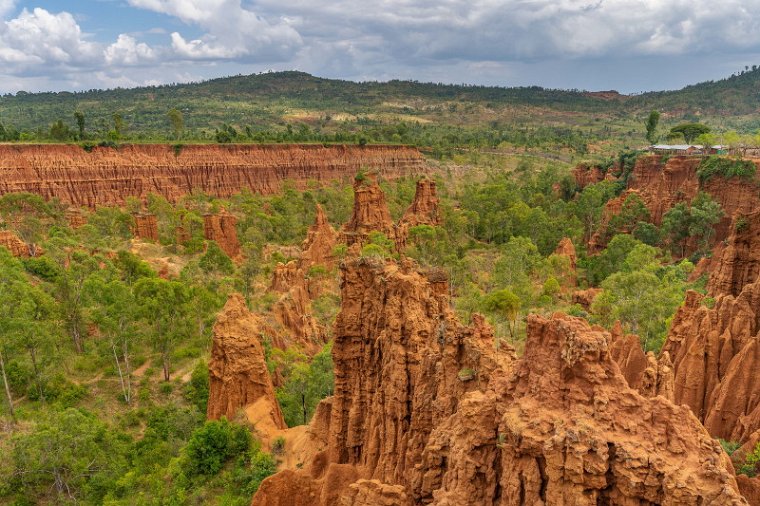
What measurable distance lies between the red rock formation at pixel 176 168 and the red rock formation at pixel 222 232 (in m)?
26.6

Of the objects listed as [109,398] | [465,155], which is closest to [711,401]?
[109,398]

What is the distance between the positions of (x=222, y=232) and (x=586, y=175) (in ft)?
175

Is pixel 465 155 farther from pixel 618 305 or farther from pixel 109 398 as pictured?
pixel 109 398

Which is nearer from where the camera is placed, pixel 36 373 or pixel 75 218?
pixel 36 373

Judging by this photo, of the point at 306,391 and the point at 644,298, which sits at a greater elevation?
the point at 644,298

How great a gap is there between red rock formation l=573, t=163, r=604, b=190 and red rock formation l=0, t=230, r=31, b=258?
68.2 metres

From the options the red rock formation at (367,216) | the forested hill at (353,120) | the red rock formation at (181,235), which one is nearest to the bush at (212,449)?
the red rock formation at (367,216)

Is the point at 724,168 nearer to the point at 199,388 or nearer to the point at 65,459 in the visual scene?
the point at 199,388

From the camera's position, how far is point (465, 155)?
110000mm

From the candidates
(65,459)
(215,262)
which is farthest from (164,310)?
(215,262)

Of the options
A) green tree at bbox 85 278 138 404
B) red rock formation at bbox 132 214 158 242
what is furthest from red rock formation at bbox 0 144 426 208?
green tree at bbox 85 278 138 404

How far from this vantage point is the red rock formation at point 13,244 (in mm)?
41688

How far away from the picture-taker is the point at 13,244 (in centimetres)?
4206

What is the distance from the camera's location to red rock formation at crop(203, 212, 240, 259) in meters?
53.8
